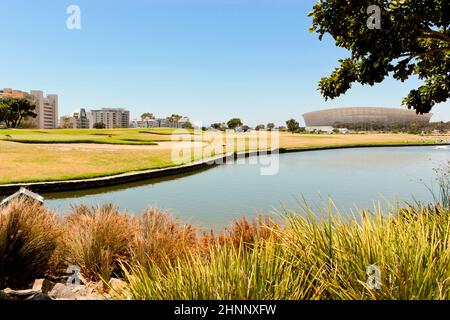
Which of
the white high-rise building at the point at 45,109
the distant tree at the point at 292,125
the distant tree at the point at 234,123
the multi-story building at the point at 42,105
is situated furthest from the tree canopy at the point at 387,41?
the white high-rise building at the point at 45,109

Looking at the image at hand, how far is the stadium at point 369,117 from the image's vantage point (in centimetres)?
15538

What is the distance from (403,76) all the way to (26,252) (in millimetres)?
6925

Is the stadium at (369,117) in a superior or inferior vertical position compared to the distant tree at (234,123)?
superior

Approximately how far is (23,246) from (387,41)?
5766 millimetres

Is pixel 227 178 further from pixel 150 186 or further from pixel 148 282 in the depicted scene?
pixel 148 282

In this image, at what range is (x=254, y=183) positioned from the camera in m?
15.2

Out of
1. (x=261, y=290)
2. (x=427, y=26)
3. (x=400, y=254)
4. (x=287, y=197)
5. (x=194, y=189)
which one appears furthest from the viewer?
(x=194, y=189)

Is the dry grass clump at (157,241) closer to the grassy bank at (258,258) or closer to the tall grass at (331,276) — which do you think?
the grassy bank at (258,258)

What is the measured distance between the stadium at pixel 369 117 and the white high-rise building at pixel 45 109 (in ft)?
451

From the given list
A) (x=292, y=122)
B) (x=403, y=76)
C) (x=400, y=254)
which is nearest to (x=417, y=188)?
(x=403, y=76)

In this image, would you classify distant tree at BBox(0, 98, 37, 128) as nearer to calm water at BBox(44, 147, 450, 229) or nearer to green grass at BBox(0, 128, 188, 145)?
green grass at BBox(0, 128, 188, 145)

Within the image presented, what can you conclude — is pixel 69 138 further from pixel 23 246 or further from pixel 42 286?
pixel 42 286

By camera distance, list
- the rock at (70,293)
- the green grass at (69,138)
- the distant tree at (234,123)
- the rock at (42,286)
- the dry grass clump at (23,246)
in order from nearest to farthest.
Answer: the rock at (70,293) → the rock at (42,286) → the dry grass clump at (23,246) → the green grass at (69,138) → the distant tree at (234,123)
